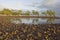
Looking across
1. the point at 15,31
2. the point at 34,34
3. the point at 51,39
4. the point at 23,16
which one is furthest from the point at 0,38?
the point at 23,16

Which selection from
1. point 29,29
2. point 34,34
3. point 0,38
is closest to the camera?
point 0,38

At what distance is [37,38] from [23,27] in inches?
16.3

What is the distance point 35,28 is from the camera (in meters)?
2.49

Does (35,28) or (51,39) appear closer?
(51,39)

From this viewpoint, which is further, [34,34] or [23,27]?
[23,27]

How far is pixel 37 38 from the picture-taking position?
220cm

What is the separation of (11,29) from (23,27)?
0.17m

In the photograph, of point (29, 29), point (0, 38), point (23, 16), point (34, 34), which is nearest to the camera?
point (0, 38)

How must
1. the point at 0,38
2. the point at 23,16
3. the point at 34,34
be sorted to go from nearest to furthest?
the point at 0,38
the point at 34,34
the point at 23,16

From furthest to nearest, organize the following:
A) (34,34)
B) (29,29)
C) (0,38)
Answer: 1. (29,29)
2. (34,34)
3. (0,38)

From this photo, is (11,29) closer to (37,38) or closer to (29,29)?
(29,29)

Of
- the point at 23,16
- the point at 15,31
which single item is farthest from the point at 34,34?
the point at 23,16

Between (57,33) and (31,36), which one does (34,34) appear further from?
(57,33)

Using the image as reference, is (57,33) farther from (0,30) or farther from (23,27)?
(0,30)
